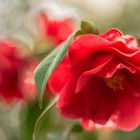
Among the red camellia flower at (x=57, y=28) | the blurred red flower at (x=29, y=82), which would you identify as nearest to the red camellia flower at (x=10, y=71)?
the blurred red flower at (x=29, y=82)

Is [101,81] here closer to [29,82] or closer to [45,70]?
[45,70]

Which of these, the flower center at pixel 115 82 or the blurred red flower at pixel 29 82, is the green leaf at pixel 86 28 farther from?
the blurred red flower at pixel 29 82

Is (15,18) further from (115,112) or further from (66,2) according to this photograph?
(115,112)

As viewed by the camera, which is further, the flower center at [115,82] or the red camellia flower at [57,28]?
the red camellia flower at [57,28]

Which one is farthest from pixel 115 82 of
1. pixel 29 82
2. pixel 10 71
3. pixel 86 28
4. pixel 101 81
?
pixel 10 71

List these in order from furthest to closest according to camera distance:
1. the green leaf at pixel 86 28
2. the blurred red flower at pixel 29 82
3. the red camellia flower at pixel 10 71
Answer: the red camellia flower at pixel 10 71
the blurred red flower at pixel 29 82
the green leaf at pixel 86 28

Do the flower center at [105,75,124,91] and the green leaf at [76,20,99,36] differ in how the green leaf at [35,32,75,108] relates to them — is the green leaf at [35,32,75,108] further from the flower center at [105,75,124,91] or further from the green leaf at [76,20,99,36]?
the flower center at [105,75,124,91]

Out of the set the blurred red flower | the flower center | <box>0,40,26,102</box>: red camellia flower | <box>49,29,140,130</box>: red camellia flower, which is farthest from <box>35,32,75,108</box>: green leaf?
<box>0,40,26,102</box>: red camellia flower
